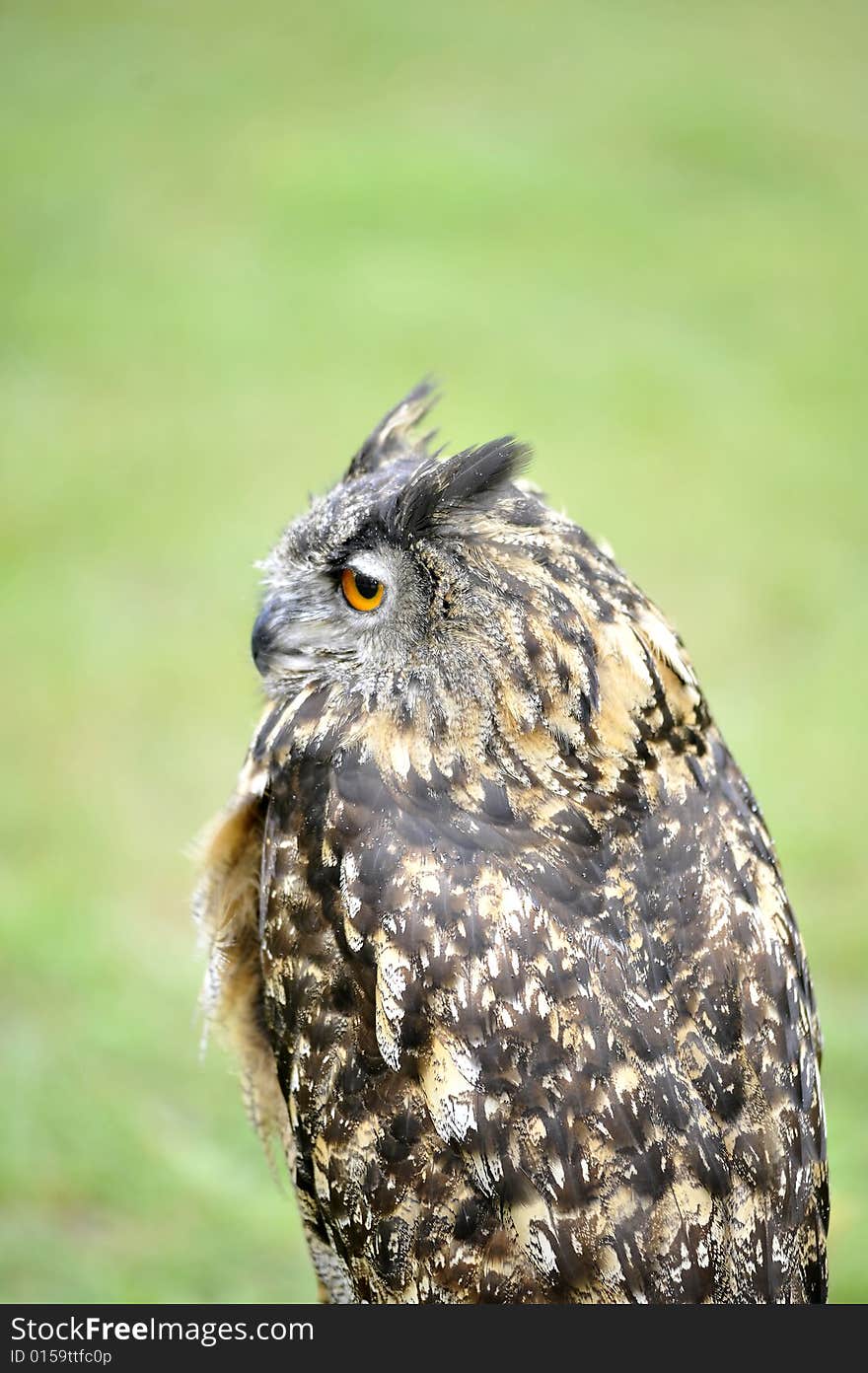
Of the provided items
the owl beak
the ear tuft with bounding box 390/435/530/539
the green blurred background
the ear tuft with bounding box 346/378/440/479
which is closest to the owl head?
the ear tuft with bounding box 390/435/530/539

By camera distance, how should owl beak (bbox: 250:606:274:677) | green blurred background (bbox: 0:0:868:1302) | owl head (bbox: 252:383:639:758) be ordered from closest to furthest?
owl head (bbox: 252:383:639:758)
owl beak (bbox: 250:606:274:677)
green blurred background (bbox: 0:0:868:1302)

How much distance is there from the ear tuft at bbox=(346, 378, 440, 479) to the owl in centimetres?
32

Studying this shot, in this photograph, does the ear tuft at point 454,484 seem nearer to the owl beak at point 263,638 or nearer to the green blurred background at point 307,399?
the owl beak at point 263,638

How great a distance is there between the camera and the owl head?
83.3 inches

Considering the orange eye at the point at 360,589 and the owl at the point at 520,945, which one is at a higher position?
the orange eye at the point at 360,589

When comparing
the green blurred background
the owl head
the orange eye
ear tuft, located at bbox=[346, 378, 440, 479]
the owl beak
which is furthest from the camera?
the green blurred background

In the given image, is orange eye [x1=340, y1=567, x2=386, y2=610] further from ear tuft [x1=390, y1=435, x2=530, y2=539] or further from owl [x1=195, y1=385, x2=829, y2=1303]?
ear tuft [x1=390, y1=435, x2=530, y2=539]

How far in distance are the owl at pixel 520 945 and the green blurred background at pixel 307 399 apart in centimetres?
162

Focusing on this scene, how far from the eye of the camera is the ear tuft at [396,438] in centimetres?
263

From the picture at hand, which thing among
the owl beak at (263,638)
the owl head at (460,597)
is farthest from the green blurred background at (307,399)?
the owl head at (460,597)

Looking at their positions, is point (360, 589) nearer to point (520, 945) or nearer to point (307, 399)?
point (520, 945)

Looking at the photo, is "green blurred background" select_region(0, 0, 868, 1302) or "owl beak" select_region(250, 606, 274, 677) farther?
"green blurred background" select_region(0, 0, 868, 1302)

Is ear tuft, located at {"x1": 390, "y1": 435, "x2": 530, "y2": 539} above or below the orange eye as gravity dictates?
above

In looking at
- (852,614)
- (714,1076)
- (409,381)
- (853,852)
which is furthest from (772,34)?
(714,1076)
